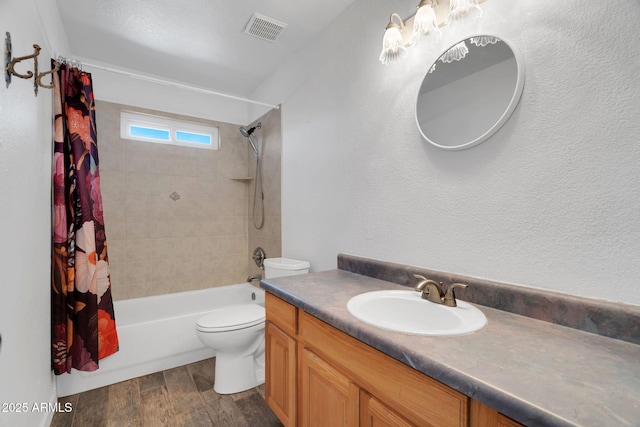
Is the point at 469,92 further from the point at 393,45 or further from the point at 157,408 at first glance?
the point at 157,408

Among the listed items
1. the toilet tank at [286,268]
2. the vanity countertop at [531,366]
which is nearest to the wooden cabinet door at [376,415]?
the vanity countertop at [531,366]

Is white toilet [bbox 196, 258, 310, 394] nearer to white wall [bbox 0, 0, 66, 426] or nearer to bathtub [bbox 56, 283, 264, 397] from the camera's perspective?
bathtub [bbox 56, 283, 264, 397]

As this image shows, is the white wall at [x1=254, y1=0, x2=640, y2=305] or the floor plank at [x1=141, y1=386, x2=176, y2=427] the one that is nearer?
the white wall at [x1=254, y1=0, x2=640, y2=305]

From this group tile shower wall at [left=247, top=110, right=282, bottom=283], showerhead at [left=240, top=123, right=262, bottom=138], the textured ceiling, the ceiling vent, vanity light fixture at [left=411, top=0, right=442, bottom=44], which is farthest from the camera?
showerhead at [left=240, top=123, right=262, bottom=138]

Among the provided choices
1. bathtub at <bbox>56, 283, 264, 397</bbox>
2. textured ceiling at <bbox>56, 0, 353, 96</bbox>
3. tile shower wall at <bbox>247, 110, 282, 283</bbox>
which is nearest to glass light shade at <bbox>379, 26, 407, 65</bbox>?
textured ceiling at <bbox>56, 0, 353, 96</bbox>

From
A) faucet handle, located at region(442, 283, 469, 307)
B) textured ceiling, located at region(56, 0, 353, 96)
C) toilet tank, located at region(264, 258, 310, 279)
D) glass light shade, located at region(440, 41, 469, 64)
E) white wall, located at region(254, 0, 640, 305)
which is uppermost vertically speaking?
textured ceiling, located at region(56, 0, 353, 96)

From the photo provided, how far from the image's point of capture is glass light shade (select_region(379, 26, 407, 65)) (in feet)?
4.33

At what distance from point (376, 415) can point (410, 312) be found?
0.42 metres

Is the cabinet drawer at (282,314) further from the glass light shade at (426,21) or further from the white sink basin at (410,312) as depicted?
the glass light shade at (426,21)

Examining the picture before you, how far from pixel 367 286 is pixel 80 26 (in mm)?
2689

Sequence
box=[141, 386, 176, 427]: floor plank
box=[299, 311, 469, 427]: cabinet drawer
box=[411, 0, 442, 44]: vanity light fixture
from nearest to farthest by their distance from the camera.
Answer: box=[299, 311, 469, 427]: cabinet drawer
box=[411, 0, 442, 44]: vanity light fixture
box=[141, 386, 176, 427]: floor plank

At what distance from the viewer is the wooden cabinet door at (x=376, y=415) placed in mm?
797

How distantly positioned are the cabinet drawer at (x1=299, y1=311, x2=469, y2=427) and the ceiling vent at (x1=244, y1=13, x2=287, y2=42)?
2.00m

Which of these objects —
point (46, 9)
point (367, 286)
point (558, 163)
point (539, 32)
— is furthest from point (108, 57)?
point (558, 163)
